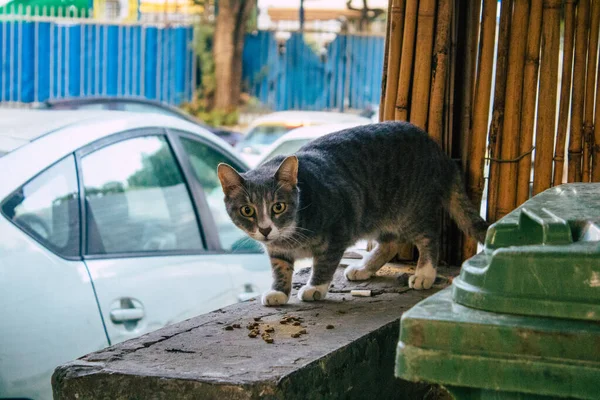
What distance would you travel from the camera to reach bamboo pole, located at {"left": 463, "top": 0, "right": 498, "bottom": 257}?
13.6ft

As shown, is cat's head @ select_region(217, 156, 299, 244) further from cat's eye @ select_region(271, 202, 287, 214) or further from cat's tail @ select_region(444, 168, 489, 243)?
cat's tail @ select_region(444, 168, 489, 243)

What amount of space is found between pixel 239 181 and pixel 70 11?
51.6 feet

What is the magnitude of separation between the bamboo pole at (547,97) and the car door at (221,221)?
5.68 feet

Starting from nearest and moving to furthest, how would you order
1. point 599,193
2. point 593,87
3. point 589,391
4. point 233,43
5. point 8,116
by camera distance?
→ point 589,391 < point 599,193 < point 593,87 < point 8,116 < point 233,43

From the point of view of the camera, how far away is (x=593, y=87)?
13.5 feet

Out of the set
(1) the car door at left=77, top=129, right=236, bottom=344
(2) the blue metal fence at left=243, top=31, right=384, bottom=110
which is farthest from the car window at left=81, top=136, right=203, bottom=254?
(2) the blue metal fence at left=243, top=31, right=384, bottom=110

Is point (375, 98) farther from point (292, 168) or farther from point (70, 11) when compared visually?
point (292, 168)

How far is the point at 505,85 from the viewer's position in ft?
13.6

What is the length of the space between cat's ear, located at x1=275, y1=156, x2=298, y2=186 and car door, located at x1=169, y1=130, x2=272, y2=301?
3.97ft

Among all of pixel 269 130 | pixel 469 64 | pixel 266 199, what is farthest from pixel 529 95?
pixel 269 130

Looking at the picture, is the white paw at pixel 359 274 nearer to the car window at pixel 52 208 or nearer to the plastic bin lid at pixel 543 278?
the car window at pixel 52 208

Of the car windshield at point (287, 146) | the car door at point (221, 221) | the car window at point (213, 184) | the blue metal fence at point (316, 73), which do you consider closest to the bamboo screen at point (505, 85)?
the car door at point (221, 221)

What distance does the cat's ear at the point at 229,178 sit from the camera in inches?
155

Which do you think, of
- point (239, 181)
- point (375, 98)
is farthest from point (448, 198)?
point (375, 98)
